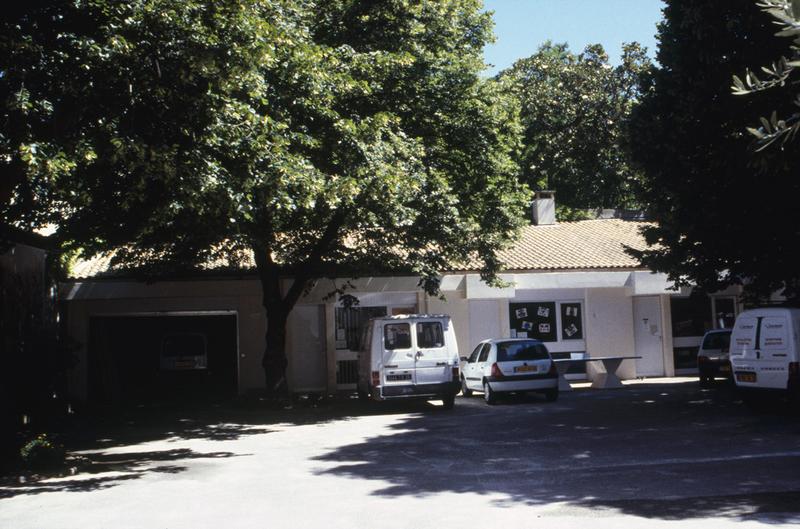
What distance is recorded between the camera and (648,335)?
79.7ft

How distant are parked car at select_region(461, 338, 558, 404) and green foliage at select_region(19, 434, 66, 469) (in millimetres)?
9844

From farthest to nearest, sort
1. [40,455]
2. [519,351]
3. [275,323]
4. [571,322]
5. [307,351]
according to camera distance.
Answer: [571,322], [307,351], [275,323], [519,351], [40,455]

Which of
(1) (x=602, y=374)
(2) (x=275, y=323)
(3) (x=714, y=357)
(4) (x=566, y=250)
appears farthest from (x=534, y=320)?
(2) (x=275, y=323)

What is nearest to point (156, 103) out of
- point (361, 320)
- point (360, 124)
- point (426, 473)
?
point (360, 124)

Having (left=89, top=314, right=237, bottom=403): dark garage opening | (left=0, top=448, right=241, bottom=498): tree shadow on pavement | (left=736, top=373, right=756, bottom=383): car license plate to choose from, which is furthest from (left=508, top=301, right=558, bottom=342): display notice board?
(left=0, top=448, right=241, bottom=498): tree shadow on pavement

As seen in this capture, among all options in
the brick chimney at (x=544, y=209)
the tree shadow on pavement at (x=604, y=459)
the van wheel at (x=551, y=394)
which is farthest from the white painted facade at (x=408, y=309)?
the tree shadow on pavement at (x=604, y=459)

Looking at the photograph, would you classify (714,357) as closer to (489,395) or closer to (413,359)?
(489,395)

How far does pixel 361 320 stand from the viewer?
23375 mm

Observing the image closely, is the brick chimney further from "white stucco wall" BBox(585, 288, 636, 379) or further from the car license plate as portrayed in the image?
the car license plate

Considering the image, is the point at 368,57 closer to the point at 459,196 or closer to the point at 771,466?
the point at 459,196

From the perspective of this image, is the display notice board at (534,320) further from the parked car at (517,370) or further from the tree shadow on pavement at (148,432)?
the tree shadow on pavement at (148,432)

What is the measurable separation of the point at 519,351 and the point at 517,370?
51cm

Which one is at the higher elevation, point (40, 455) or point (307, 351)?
point (307, 351)

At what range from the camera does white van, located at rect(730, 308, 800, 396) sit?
45.7 feet
